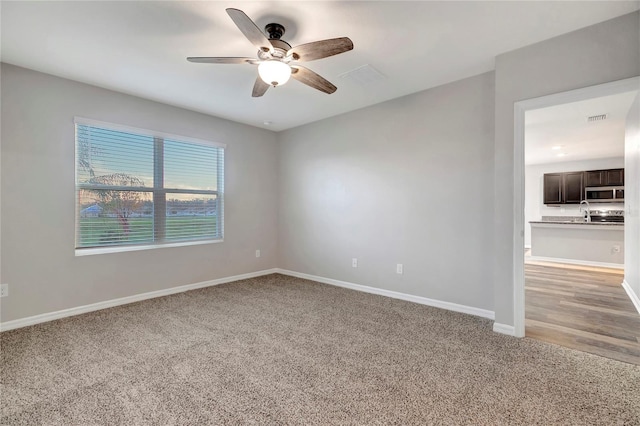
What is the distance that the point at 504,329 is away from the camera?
266 centimetres

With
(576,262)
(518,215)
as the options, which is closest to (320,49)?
(518,215)

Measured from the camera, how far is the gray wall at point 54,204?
2.82 meters

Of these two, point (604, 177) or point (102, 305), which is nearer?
point (102, 305)

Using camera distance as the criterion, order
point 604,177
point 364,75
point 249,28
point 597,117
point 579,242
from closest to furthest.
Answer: point 249,28
point 364,75
point 597,117
point 579,242
point 604,177

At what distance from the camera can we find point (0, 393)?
1.81 metres

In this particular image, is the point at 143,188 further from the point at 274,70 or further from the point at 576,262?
the point at 576,262

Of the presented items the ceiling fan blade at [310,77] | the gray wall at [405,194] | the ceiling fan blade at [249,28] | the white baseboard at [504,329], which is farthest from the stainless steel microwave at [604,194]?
the ceiling fan blade at [249,28]

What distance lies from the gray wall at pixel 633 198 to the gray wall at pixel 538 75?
1.46 m

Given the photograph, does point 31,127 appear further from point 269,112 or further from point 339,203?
point 339,203

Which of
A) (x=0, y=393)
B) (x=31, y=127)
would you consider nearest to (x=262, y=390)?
(x=0, y=393)

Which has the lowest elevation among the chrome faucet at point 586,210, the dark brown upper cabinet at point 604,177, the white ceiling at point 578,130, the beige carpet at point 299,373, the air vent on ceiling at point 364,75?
the beige carpet at point 299,373

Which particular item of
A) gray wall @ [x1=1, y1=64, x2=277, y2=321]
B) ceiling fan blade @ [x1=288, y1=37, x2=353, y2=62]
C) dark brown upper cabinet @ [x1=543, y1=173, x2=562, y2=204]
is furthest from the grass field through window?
dark brown upper cabinet @ [x1=543, y1=173, x2=562, y2=204]

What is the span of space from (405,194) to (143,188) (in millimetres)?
3378

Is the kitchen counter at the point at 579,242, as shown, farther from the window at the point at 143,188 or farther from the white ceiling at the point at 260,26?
the window at the point at 143,188
